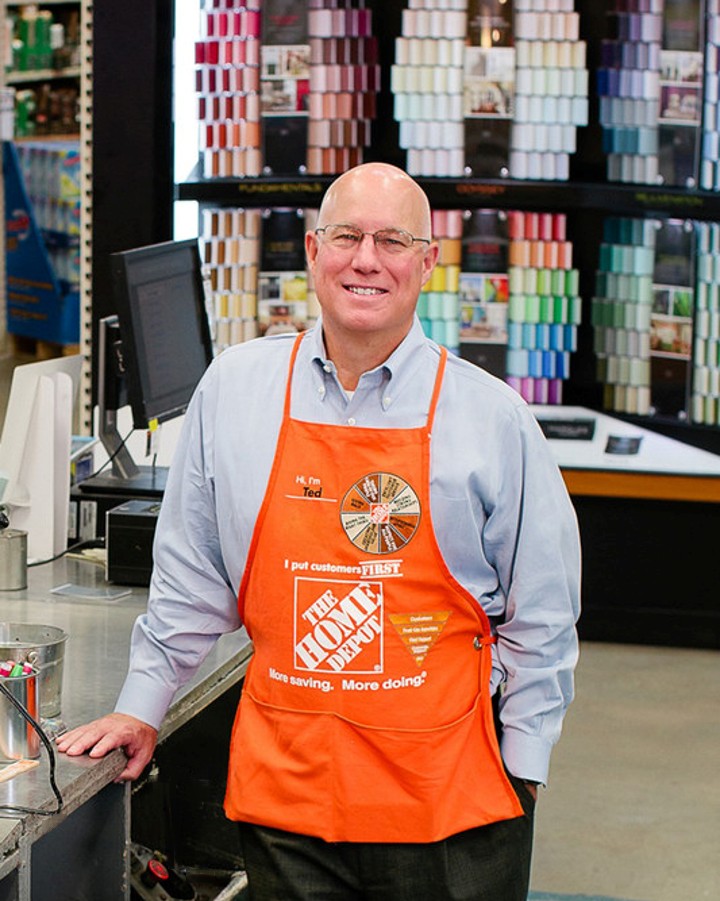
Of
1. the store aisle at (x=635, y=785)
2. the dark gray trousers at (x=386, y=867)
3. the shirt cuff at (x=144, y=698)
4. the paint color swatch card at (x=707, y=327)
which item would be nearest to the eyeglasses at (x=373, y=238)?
the shirt cuff at (x=144, y=698)

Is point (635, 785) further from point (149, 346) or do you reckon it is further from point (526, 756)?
point (526, 756)

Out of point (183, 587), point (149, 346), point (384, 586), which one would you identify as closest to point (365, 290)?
point (384, 586)

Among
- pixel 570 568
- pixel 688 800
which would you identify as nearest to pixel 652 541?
pixel 688 800

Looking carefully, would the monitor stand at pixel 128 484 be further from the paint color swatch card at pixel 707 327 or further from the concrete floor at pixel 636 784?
the paint color swatch card at pixel 707 327

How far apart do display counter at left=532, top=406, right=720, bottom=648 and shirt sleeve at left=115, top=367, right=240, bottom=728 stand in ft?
11.5

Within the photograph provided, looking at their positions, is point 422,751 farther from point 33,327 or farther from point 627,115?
point 33,327

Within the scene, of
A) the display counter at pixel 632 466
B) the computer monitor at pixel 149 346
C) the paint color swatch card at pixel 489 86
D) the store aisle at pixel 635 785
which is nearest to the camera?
the computer monitor at pixel 149 346

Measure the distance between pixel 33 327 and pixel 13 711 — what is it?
11.3 m

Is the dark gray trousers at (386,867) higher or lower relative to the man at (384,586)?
lower

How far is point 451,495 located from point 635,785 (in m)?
2.71

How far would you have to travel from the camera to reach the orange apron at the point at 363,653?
2.23 meters

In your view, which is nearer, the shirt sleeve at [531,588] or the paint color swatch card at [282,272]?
the shirt sleeve at [531,588]

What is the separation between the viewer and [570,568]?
2.37 m

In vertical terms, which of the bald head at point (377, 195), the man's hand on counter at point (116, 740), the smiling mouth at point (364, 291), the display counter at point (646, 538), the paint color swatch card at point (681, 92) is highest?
the paint color swatch card at point (681, 92)
